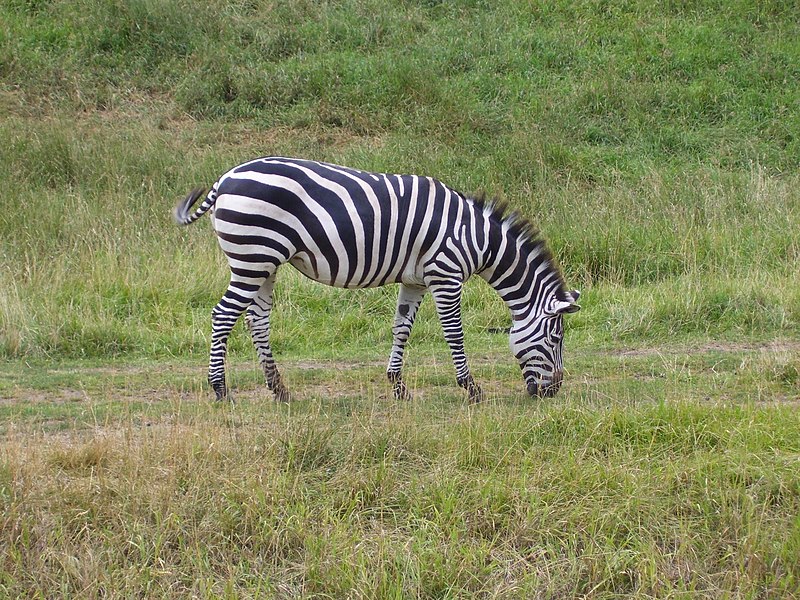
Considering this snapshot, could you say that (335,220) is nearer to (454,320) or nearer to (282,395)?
(454,320)

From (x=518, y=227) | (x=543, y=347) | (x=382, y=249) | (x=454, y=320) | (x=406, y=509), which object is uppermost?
(x=518, y=227)

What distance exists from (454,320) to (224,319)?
1863 mm

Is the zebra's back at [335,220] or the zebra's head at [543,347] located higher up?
the zebra's back at [335,220]

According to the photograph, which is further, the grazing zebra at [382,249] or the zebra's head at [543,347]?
the zebra's head at [543,347]

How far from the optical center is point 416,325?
31.6ft

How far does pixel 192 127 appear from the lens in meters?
16.9

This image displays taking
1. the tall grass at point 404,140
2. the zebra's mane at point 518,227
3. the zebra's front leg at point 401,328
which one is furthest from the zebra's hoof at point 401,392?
the tall grass at point 404,140

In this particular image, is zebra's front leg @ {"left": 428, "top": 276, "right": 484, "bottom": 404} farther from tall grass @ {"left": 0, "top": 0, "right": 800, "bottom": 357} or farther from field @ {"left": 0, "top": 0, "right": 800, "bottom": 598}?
tall grass @ {"left": 0, "top": 0, "right": 800, "bottom": 357}

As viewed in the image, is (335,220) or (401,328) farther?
(401,328)

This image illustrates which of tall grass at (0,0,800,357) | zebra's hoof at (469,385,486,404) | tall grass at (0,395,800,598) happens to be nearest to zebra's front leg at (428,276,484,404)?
zebra's hoof at (469,385,486,404)

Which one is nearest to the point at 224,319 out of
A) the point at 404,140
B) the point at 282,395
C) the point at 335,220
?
the point at 282,395

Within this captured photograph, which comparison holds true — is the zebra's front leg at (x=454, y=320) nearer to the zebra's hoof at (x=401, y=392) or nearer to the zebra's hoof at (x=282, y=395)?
the zebra's hoof at (x=401, y=392)

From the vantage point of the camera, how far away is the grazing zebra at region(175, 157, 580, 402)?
7188 mm

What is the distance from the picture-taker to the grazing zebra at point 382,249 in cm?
719
